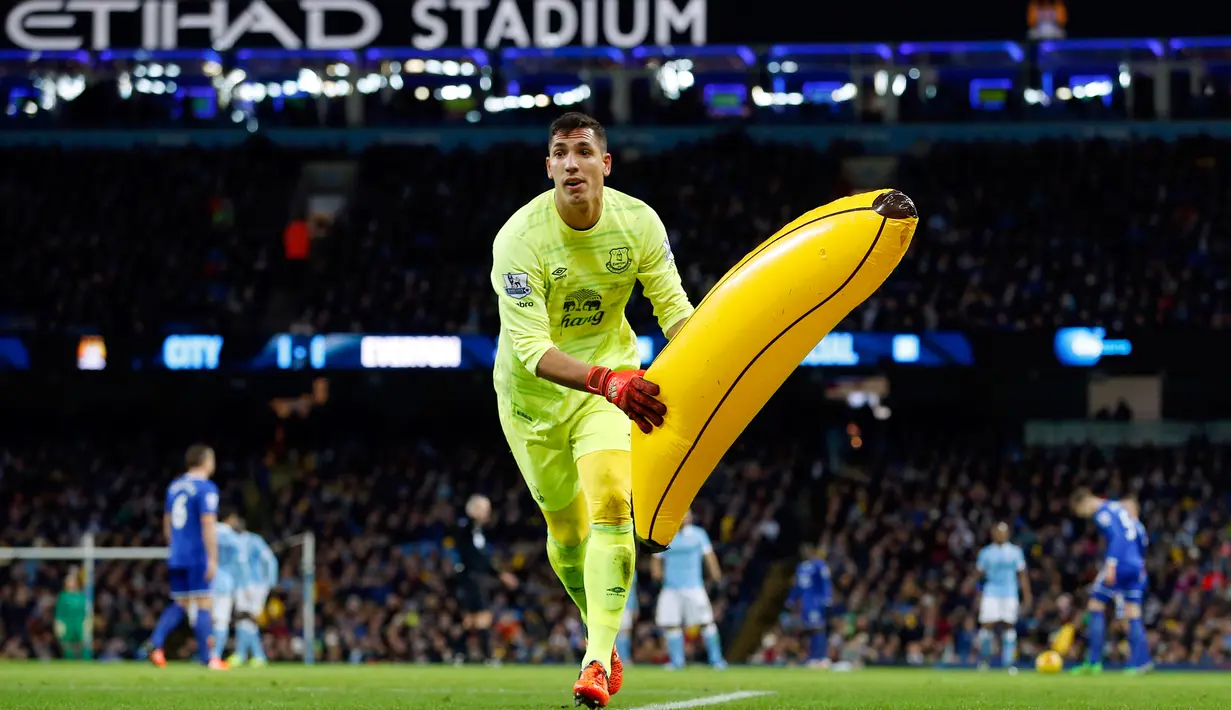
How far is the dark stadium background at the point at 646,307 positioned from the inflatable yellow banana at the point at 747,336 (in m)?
14.4

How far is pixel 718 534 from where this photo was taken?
77.9 ft

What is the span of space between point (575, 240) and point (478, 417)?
2190 cm

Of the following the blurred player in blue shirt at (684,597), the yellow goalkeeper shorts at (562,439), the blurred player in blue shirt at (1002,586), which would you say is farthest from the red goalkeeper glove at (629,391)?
the blurred player in blue shirt at (1002,586)

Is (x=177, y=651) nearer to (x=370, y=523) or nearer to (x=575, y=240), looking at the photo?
(x=370, y=523)

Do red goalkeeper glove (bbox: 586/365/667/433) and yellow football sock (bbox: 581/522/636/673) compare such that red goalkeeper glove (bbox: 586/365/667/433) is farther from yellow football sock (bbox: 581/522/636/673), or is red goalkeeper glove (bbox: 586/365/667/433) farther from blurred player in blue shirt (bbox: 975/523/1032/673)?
blurred player in blue shirt (bbox: 975/523/1032/673)

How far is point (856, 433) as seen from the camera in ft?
89.1

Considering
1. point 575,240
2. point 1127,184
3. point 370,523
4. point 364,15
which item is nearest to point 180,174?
point 364,15

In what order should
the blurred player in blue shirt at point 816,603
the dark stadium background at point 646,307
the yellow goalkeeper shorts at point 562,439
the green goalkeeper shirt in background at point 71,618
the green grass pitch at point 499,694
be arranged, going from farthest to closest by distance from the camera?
the dark stadium background at point 646,307, the green goalkeeper shirt in background at point 71,618, the blurred player in blue shirt at point 816,603, the green grass pitch at point 499,694, the yellow goalkeeper shorts at point 562,439

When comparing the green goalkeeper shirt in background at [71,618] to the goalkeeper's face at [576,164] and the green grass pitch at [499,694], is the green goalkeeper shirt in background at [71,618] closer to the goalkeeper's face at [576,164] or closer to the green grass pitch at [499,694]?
the green grass pitch at [499,694]

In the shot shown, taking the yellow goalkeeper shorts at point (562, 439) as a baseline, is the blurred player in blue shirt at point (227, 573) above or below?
below

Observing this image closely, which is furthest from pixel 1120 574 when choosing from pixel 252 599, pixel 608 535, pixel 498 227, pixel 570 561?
pixel 498 227

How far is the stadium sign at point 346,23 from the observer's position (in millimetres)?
Answer: 24453

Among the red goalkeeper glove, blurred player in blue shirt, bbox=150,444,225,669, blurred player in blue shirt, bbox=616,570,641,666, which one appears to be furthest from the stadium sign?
the red goalkeeper glove

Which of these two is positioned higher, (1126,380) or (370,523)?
(1126,380)
